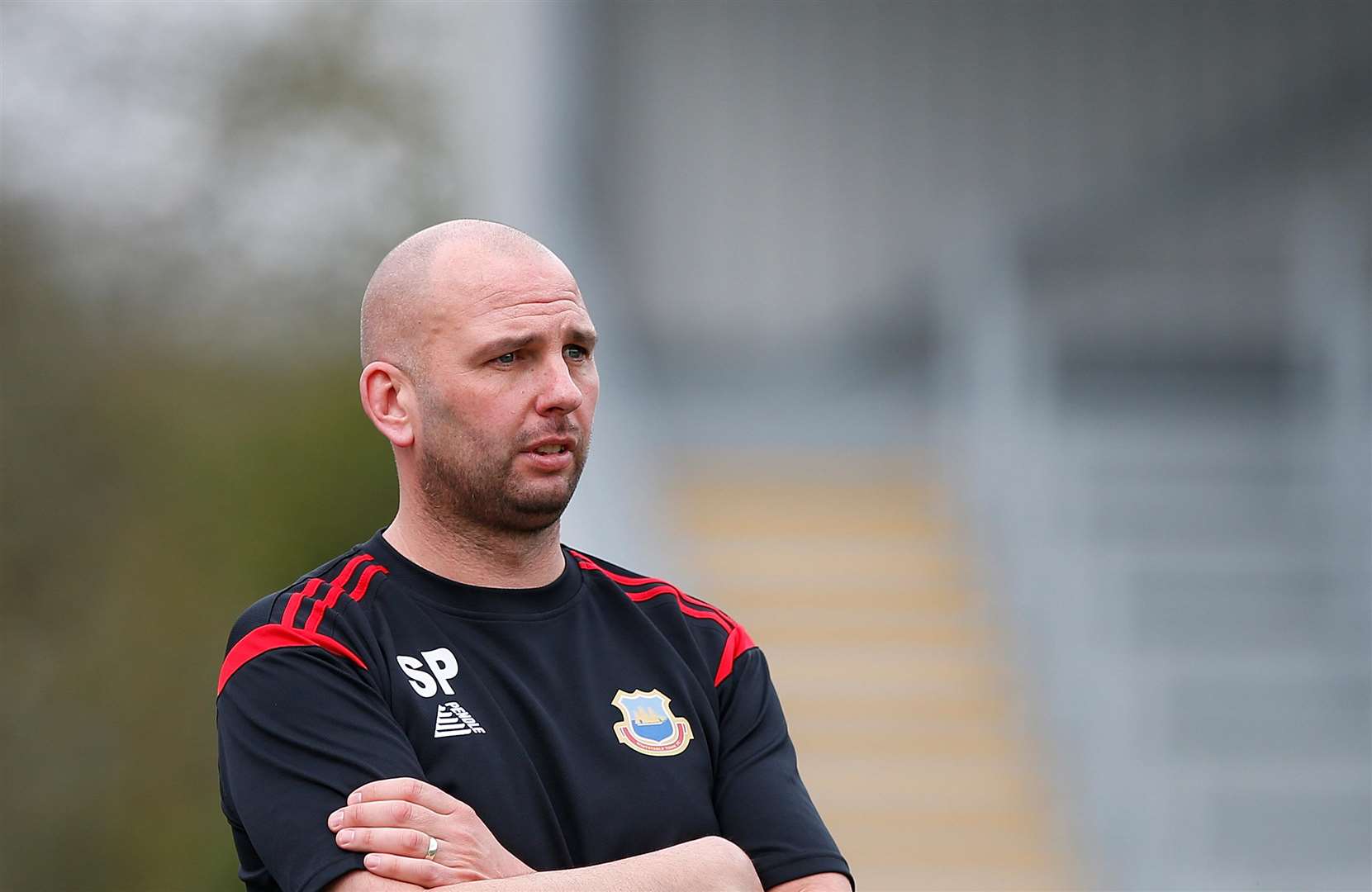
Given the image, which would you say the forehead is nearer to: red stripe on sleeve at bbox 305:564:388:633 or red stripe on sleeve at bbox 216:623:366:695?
red stripe on sleeve at bbox 305:564:388:633

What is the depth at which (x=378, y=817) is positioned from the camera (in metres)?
2.19

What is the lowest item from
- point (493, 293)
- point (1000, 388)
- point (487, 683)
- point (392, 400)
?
point (487, 683)

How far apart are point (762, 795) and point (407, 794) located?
0.59 meters

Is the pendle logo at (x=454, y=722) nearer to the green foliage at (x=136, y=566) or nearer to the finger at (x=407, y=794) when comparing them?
the finger at (x=407, y=794)

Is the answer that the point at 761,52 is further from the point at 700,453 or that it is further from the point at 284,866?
the point at 284,866

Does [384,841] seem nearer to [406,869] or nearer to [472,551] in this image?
[406,869]

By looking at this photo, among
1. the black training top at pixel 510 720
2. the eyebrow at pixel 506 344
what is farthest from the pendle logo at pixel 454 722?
the eyebrow at pixel 506 344

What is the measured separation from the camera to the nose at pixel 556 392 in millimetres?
2424

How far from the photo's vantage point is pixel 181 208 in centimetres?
1695

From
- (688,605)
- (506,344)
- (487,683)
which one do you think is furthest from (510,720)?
(506,344)

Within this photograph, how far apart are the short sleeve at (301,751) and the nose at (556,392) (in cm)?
44

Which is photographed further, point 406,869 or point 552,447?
point 552,447

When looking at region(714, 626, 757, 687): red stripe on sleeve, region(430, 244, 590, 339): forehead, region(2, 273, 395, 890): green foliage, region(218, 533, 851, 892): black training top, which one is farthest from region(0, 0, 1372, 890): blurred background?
region(2, 273, 395, 890): green foliage

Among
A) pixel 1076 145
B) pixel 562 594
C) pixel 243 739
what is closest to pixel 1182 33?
pixel 1076 145
